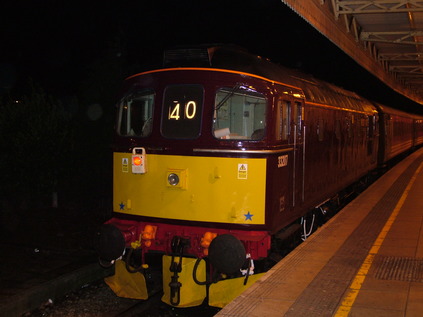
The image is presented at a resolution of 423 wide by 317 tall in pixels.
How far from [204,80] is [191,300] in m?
2.97

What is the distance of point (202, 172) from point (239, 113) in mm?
924

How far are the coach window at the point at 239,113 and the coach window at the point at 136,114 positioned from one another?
1036 millimetres

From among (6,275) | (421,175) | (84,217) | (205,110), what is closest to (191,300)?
(205,110)

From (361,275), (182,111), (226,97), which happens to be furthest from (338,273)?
(182,111)

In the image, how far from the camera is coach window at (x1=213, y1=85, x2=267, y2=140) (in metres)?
6.55

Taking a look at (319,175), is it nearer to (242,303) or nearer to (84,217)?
(242,303)

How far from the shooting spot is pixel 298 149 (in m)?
7.74

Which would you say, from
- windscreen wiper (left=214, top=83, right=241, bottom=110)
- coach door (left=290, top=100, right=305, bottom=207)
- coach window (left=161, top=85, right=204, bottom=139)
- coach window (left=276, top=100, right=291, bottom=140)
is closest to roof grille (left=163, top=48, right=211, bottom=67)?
coach window (left=161, top=85, right=204, bottom=139)

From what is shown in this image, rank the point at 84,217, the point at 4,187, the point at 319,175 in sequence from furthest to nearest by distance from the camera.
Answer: the point at 4,187 < the point at 84,217 < the point at 319,175

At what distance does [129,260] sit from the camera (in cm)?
698

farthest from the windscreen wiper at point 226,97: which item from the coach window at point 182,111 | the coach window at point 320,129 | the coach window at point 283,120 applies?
the coach window at point 320,129

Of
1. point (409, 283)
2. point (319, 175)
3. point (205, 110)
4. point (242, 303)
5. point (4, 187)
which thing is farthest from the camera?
point (4, 187)

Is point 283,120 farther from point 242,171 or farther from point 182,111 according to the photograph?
point 182,111

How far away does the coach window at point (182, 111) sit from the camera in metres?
6.65
